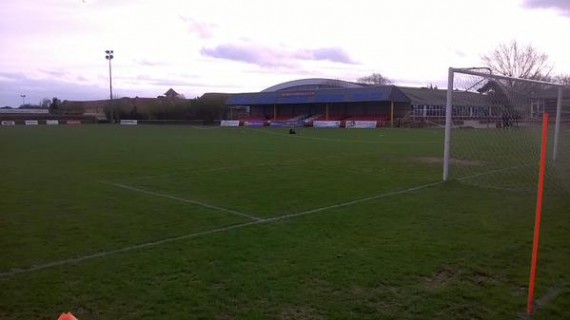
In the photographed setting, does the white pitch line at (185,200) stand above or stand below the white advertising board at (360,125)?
below

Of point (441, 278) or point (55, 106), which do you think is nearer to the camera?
point (441, 278)

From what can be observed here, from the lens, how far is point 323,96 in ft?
254

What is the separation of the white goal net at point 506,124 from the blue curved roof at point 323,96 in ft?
168

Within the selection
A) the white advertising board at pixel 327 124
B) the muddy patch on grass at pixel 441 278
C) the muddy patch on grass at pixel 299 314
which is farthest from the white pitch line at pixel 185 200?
the white advertising board at pixel 327 124

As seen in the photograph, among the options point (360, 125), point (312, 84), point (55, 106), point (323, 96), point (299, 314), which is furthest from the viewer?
point (55, 106)

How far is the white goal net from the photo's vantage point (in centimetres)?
1298

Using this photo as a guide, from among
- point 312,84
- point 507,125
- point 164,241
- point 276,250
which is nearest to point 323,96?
point 312,84

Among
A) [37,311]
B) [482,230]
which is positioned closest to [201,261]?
[37,311]

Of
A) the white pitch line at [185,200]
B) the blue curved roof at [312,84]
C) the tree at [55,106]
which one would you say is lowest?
the white pitch line at [185,200]

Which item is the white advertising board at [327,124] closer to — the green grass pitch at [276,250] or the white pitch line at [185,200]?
the green grass pitch at [276,250]

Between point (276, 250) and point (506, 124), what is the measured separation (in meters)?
9.80

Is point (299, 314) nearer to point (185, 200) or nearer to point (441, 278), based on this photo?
point (441, 278)

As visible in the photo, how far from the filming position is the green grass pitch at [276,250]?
15.5 feet

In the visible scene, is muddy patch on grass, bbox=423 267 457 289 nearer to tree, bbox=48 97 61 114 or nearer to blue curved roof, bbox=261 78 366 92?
blue curved roof, bbox=261 78 366 92
